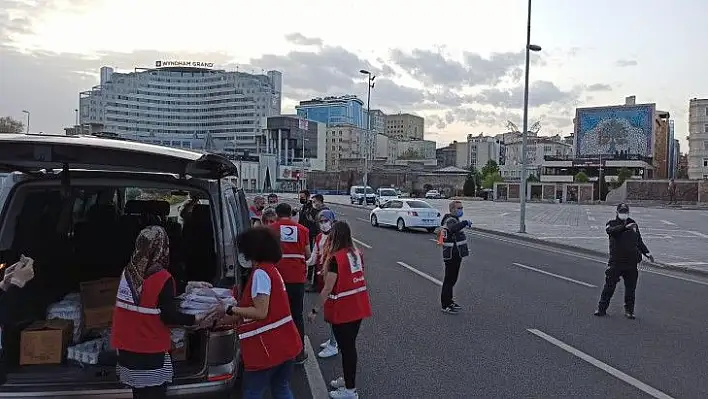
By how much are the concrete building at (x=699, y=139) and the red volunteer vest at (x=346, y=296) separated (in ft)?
444

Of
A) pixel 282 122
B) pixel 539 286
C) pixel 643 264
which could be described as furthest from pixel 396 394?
pixel 282 122

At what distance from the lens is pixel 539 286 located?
12.3 m

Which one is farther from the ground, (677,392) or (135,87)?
(135,87)

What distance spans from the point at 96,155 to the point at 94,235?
1.85 m

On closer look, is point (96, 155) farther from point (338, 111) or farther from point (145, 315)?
point (338, 111)

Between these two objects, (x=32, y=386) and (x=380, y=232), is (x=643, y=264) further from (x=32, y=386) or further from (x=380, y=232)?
(x=32, y=386)

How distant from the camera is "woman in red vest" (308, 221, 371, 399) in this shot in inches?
211

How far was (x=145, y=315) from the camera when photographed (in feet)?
12.5

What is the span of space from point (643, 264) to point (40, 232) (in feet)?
52.9

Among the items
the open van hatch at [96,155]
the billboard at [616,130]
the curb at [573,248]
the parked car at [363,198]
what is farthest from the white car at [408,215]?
the billboard at [616,130]

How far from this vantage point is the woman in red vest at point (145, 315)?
3803 millimetres

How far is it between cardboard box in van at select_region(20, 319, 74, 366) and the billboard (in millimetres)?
129012

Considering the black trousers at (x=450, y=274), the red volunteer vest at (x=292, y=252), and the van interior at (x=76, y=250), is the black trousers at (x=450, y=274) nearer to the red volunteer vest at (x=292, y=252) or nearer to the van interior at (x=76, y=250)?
the red volunteer vest at (x=292, y=252)

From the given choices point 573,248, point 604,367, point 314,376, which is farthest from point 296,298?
point 573,248
